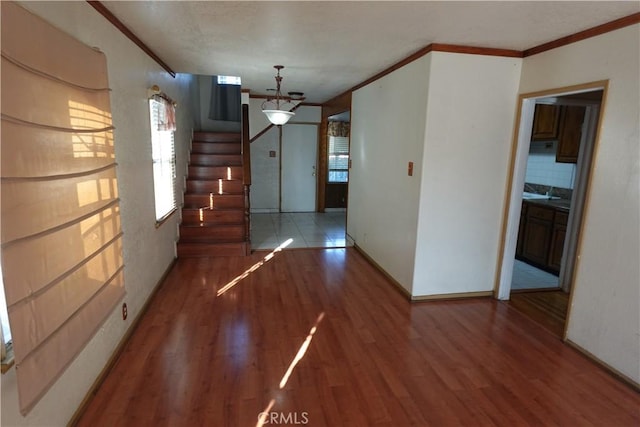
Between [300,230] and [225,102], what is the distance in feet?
10.2

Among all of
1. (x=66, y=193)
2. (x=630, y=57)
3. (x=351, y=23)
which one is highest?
(x=351, y=23)

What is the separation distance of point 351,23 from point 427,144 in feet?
3.92

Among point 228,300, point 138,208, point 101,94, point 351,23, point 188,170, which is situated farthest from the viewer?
point 188,170

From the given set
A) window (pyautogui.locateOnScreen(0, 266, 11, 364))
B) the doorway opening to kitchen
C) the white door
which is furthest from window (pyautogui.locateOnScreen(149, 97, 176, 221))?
the doorway opening to kitchen

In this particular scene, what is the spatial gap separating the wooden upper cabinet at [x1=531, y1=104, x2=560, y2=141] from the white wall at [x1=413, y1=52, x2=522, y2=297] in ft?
5.05

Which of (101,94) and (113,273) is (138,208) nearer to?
(113,273)

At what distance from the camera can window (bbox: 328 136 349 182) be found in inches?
298

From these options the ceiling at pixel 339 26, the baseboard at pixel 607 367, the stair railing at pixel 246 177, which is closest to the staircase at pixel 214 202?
the stair railing at pixel 246 177

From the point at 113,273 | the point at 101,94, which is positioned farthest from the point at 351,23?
the point at 113,273

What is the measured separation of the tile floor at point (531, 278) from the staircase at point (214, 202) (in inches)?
129

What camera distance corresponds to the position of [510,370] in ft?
7.79

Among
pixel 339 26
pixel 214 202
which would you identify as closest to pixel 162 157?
pixel 214 202

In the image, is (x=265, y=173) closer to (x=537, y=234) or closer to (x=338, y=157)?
(x=338, y=157)

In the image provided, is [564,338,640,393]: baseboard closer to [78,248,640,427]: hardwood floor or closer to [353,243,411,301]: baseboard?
[78,248,640,427]: hardwood floor
